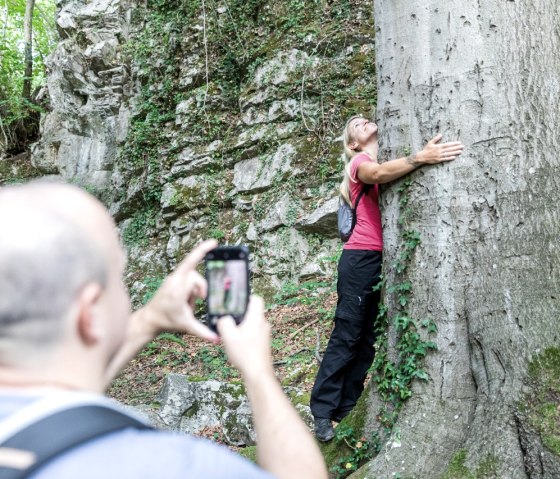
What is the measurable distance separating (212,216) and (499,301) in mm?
8357

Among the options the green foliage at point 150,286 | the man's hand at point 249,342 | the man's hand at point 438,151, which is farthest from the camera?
the green foliage at point 150,286

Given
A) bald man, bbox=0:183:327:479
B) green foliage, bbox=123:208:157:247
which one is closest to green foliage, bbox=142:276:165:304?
green foliage, bbox=123:208:157:247

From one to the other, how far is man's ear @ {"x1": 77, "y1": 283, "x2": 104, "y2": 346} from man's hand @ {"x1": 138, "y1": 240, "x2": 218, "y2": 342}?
401 millimetres

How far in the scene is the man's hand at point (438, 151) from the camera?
3424mm

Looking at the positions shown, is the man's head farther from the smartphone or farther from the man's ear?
the smartphone

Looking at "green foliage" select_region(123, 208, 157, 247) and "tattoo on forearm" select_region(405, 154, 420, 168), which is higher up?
"green foliage" select_region(123, 208, 157, 247)

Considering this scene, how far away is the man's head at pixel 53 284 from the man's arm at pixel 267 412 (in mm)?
341

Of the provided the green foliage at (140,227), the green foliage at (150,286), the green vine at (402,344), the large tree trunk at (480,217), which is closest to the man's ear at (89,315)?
the large tree trunk at (480,217)

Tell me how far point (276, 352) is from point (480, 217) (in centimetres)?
499

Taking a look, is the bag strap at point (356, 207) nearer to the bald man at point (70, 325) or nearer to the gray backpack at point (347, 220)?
the gray backpack at point (347, 220)

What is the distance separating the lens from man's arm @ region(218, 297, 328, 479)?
1171mm

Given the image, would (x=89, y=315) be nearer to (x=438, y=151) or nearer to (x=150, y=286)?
(x=438, y=151)

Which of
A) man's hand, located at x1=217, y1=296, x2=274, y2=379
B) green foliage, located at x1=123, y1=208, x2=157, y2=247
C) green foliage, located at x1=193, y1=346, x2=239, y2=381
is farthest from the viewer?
green foliage, located at x1=123, y1=208, x2=157, y2=247

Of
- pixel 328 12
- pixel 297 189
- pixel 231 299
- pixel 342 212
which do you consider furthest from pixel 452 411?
pixel 328 12
